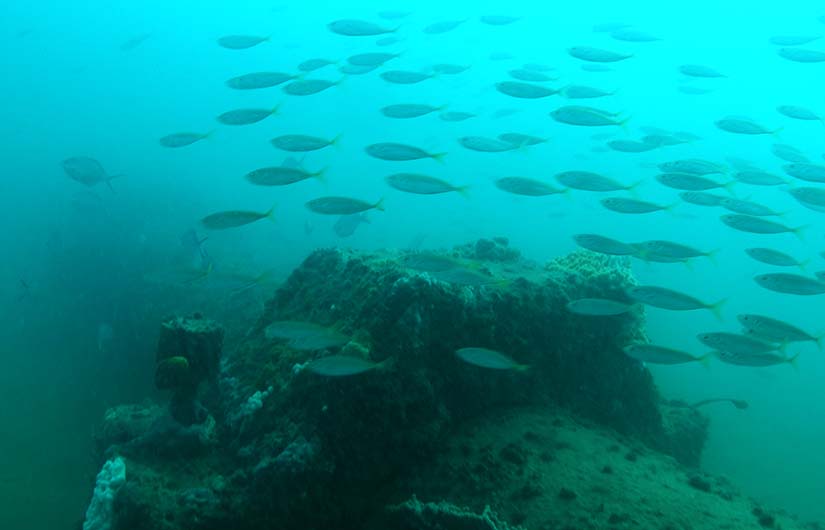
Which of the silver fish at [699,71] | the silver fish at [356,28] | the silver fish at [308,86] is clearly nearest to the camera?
the silver fish at [308,86]

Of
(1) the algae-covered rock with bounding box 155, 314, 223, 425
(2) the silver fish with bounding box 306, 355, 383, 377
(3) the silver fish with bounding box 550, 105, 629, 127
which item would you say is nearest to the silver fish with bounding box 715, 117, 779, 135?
(3) the silver fish with bounding box 550, 105, 629, 127

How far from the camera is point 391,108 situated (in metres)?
10.2

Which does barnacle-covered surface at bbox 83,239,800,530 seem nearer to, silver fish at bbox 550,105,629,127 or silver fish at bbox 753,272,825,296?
silver fish at bbox 753,272,825,296

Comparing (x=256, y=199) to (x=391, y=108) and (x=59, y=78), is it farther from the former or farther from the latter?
(x=59, y=78)

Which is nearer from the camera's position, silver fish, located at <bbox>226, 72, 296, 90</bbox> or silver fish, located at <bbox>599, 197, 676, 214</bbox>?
silver fish, located at <bbox>599, 197, 676, 214</bbox>

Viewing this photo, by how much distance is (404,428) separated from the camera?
14.7 ft

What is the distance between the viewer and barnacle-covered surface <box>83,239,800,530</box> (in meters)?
4.11

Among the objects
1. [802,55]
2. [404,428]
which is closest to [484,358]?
[404,428]

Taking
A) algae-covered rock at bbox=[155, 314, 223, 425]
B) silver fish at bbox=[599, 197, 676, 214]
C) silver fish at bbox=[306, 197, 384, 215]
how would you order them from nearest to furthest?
1. algae-covered rock at bbox=[155, 314, 223, 425]
2. silver fish at bbox=[306, 197, 384, 215]
3. silver fish at bbox=[599, 197, 676, 214]

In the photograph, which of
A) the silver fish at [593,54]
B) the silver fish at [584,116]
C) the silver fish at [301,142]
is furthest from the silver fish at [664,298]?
the silver fish at [593,54]

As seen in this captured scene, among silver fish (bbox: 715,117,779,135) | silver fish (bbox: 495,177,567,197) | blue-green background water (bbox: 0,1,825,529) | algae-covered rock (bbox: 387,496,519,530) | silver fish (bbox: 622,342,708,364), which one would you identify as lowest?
blue-green background water (bbox: 0,1,825,529)

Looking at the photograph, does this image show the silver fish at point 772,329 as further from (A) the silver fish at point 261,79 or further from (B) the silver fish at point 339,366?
(A) the silver fish at point 261,79

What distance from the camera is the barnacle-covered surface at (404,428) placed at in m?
4.11

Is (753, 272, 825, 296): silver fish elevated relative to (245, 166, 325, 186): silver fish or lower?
lower
